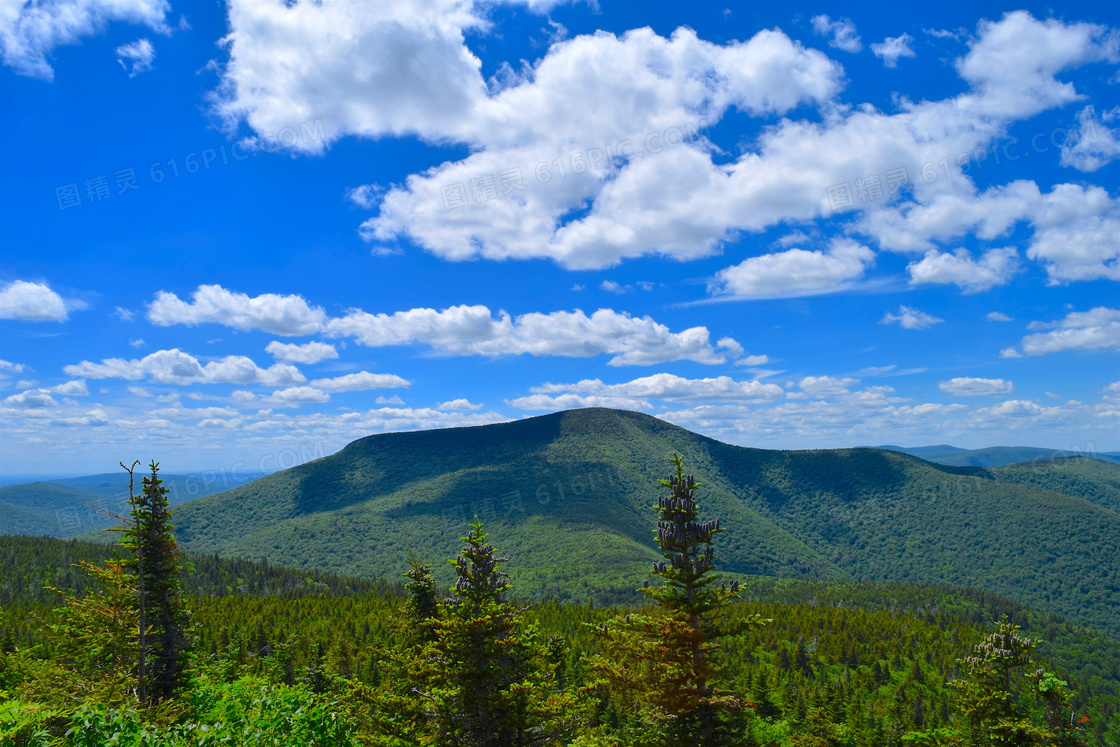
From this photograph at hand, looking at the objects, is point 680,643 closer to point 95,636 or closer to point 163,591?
point 95,636

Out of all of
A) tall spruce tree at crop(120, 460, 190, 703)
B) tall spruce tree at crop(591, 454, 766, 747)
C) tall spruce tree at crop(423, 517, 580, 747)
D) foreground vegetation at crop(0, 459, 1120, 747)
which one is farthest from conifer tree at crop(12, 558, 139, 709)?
tall spruce tree at crop(591, 454, 766, 747)

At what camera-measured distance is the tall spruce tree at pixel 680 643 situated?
23375 millimetres

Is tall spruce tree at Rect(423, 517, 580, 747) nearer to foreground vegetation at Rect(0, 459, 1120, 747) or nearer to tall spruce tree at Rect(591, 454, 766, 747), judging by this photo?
foreground vegetation at Rect(0, 459, 1120, 747)

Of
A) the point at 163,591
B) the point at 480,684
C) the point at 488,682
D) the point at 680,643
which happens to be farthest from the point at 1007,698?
the point at 163,591

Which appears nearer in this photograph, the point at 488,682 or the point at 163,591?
the point at 488,682

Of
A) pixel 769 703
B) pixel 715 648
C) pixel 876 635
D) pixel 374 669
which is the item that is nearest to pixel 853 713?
pixel 769 703

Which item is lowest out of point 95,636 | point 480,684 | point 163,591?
point 480,684

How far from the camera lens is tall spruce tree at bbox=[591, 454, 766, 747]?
76.7 ft

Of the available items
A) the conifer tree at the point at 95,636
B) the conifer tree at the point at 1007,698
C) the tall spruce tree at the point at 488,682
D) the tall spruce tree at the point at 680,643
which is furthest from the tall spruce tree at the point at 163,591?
the conifer tree at the point at 1007,698

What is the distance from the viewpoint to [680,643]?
79.5ft

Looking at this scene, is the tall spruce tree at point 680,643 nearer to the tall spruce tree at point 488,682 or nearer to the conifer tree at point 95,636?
the tall spruce tree at point 488,682

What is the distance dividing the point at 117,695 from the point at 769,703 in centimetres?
9705

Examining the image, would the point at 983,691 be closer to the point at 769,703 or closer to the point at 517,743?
the point at 517,743

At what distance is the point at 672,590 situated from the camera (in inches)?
990
